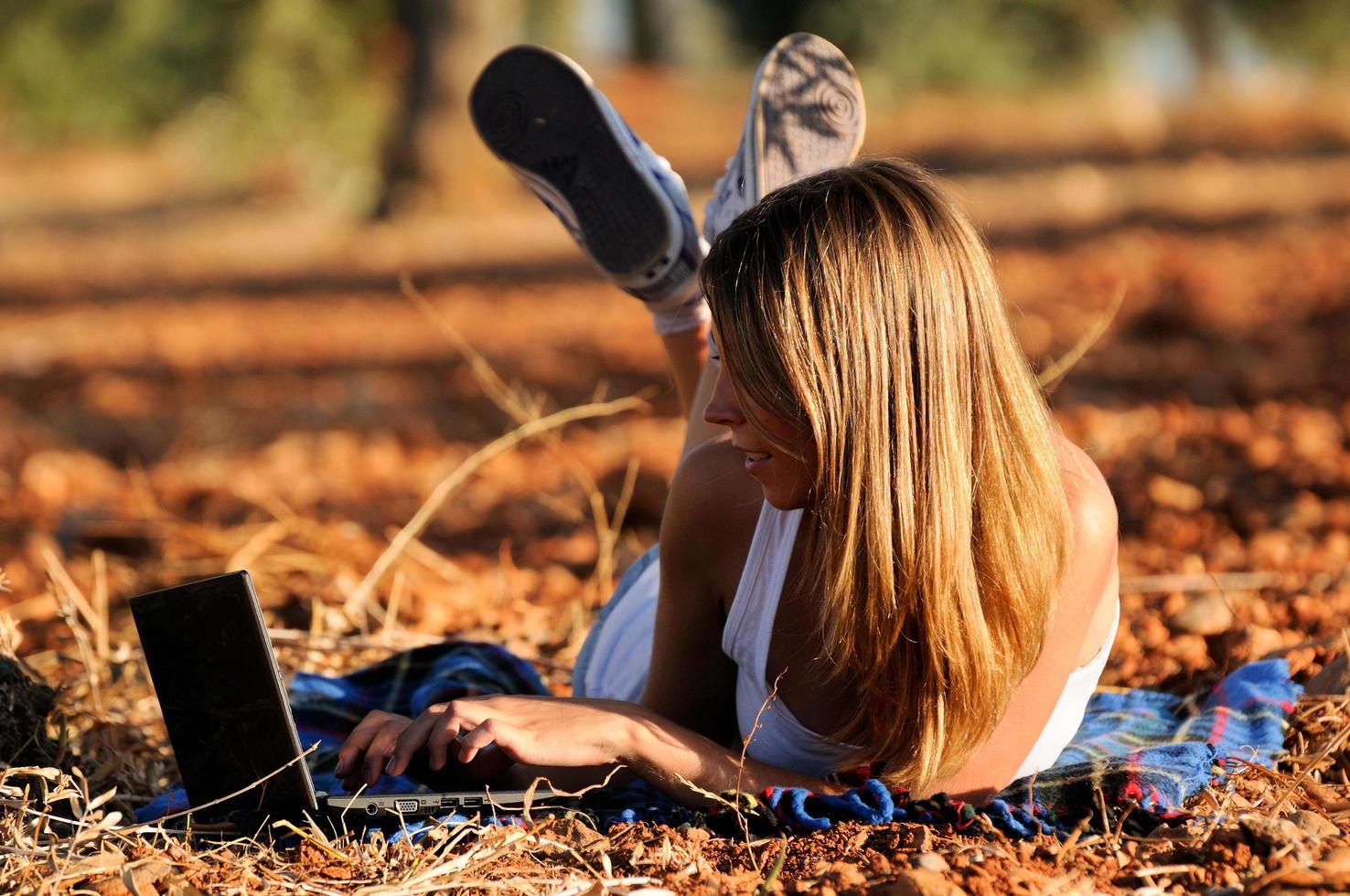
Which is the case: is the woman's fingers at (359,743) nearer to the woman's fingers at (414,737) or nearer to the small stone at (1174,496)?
the woman's fingers at (414,737)

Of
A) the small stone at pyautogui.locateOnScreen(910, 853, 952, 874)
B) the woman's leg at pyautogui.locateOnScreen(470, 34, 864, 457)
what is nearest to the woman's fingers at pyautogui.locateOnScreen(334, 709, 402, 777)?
the small stone at pyautogui.locateOnScreen(910, 853, 952, 874)

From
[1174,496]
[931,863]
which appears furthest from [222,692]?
[1174,496]

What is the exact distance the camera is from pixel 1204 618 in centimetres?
296

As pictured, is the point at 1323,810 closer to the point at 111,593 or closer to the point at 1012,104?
the point at 111,593

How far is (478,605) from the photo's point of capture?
3512 mm

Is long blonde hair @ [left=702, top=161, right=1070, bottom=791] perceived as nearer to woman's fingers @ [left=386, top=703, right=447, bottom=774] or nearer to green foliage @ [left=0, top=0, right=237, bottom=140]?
woman's fingers @ [left=386, top=703, right=447, bottom=774]

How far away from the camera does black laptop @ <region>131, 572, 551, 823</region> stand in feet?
6.11

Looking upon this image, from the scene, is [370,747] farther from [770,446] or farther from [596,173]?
[596,173]

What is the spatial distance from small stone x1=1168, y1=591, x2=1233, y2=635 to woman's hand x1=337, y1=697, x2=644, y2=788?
1.58 m

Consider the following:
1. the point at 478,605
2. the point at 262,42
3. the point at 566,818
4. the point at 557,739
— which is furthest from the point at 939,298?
the point at 262,42

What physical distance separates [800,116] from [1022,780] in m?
1.30

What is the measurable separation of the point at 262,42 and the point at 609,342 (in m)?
5.31

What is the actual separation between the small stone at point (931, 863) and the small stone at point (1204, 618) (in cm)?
142

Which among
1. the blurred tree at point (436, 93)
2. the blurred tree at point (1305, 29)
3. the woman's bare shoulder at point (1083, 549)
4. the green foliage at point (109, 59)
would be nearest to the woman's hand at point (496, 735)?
the woman's bare shoulder at point (1083, 549)
